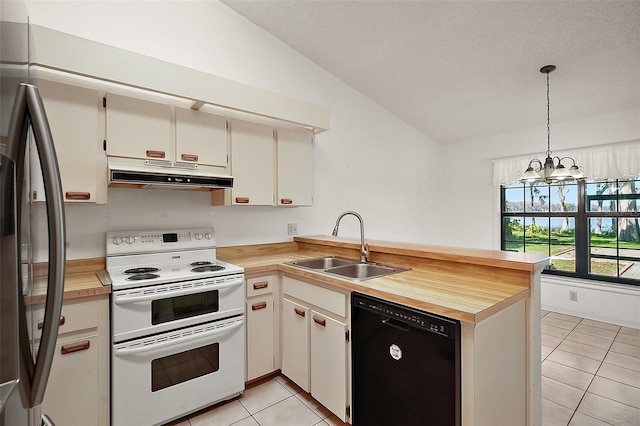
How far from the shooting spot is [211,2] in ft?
9.04

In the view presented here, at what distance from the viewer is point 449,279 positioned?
5.88 feet

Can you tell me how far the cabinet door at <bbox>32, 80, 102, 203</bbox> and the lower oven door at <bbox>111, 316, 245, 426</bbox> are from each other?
3.13 feet

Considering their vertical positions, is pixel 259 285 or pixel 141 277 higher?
→ pixel 141 277

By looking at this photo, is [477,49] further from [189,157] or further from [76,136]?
[76,136]

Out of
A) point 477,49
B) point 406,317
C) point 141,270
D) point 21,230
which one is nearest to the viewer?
point 21,230

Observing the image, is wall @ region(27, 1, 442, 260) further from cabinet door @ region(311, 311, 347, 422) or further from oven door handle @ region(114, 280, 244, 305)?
cabinet door @ region(311, 311, 347, 422)

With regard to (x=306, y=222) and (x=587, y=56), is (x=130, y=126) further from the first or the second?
(x=587, y=56)

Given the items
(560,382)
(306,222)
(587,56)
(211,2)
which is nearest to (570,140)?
(587,56)

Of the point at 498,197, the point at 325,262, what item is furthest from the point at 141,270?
the point at 498,197

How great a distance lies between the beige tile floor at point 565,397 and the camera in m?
1.96

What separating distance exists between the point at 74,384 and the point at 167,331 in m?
0.48

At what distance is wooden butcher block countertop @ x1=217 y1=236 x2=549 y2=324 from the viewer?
1.36 m

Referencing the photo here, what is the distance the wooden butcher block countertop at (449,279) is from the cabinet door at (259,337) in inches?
9.8

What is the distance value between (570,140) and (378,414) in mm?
4000
